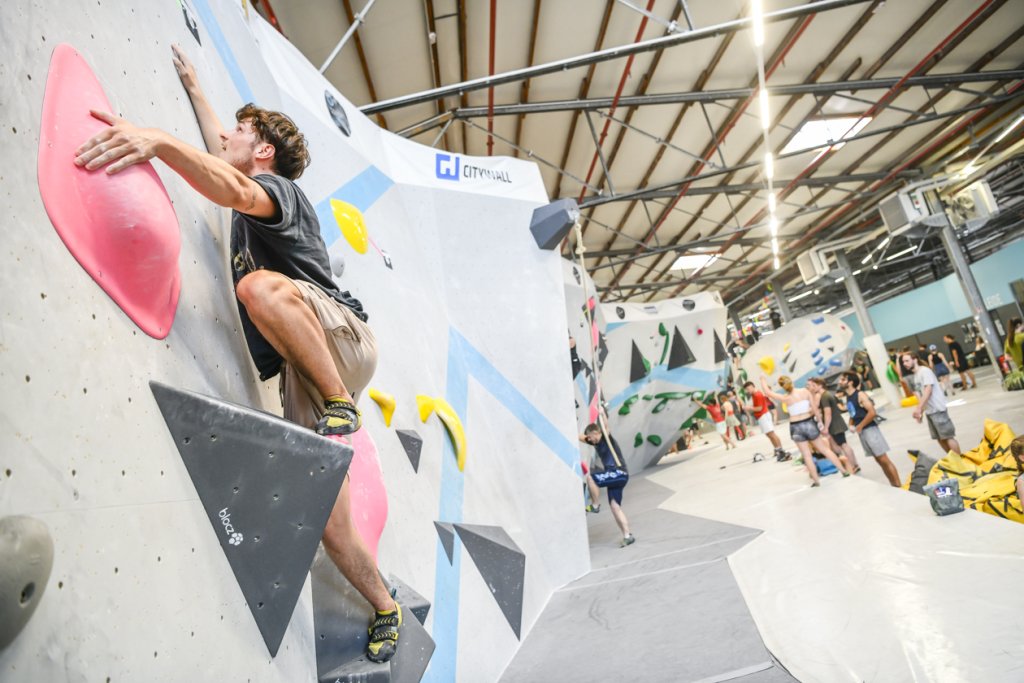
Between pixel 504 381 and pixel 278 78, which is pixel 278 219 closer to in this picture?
pixel 278 78

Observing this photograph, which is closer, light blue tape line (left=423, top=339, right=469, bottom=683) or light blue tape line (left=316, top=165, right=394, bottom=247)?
light blue tape line (left=423, top=339, right=469, bottom=683)

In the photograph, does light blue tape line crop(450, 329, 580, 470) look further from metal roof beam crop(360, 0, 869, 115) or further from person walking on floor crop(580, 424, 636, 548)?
metal roof beam crop(360, 0, 869, 115)

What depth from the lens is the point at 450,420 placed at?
301 centimetres

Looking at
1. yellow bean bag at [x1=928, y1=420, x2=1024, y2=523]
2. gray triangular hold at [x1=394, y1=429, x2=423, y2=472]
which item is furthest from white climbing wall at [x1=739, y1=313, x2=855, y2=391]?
gray triangular hold at [x1=394, y1=429, x2=423, y2=472]

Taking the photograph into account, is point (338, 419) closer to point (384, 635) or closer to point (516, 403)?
point (384, 635)

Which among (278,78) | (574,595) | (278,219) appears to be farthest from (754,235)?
(278,219)

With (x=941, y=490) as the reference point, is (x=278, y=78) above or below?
above

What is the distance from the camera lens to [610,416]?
30.4 feet

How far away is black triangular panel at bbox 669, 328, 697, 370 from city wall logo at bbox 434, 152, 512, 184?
20.5ft

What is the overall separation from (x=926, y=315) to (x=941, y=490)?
19856mm

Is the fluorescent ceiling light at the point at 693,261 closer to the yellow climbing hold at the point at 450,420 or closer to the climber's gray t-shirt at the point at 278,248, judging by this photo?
the yellow climbing hold at the point at 450,420

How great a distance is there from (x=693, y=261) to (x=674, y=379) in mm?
7112

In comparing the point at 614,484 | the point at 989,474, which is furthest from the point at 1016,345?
the point at 614,484

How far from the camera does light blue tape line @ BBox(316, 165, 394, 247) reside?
2625 millimetres
